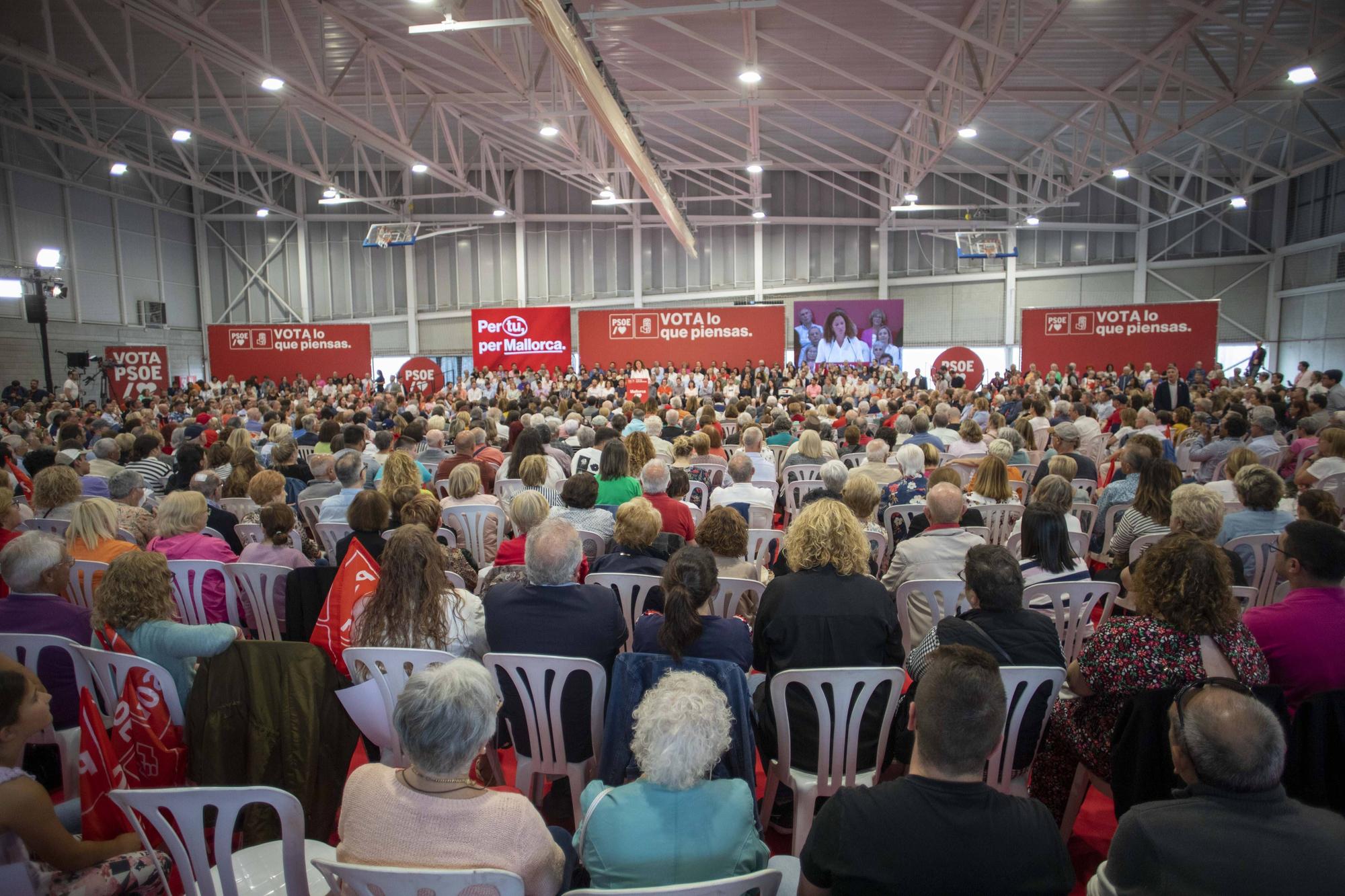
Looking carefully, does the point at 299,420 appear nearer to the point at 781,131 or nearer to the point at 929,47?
the point at 929,47

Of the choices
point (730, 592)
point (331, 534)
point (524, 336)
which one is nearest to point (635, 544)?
point (730, 592)

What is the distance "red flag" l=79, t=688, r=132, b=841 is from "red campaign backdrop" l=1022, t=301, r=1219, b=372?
1801cm

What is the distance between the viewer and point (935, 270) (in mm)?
21859

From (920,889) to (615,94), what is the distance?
10.2 meters

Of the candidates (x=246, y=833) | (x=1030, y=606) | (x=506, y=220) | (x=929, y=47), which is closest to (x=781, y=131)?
(x=929, y=47)

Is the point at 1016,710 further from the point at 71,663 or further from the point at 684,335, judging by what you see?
the point at 684,335

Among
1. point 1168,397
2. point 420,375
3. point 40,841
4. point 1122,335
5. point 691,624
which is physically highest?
point 1122,335

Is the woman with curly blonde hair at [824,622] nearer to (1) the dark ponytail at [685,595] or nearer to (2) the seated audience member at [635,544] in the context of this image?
(1) the dark ponytail at [685,595]

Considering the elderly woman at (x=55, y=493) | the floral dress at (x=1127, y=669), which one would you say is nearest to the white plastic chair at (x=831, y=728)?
the floral dress at (x=1127, y=669)

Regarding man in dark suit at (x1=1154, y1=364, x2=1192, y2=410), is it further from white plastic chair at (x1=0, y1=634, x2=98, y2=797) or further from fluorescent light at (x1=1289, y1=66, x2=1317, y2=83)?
white plastic chair at (x1=0, y1=634, x2=98, y2=797)

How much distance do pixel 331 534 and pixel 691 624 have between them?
3031 mm

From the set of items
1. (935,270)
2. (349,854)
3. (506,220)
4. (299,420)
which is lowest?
(349,854)

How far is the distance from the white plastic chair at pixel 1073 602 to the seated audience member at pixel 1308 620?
0.65 meters

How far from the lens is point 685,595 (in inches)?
93.5
